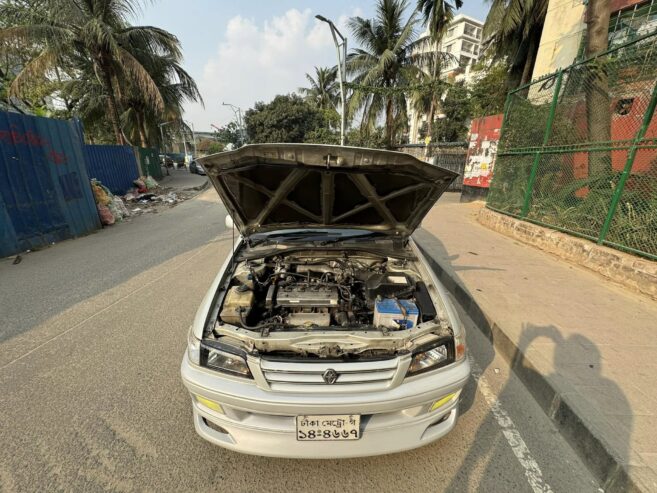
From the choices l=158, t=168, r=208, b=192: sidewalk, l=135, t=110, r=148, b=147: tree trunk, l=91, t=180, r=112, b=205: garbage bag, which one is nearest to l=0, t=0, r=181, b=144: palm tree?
l=158, t=168, r=208, b=192: sidewalk

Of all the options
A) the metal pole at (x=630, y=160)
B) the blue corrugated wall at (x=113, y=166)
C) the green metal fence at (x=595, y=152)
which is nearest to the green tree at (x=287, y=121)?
the blue corrugated wall at (x=113, y=166)

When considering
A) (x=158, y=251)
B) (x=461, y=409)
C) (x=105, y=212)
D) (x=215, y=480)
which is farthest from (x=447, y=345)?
(x=105, y=212)

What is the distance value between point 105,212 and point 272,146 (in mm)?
8133

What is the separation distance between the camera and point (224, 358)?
1589 millimetres

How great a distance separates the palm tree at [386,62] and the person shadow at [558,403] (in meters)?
16.5

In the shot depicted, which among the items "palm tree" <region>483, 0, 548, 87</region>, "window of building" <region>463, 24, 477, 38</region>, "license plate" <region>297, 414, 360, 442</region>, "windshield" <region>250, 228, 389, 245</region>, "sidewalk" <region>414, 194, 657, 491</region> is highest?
"window of building" <region>463, 24, 477, 38</region>

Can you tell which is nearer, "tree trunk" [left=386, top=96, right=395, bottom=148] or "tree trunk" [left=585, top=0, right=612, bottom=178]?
"tree trunk" [left=585, top=0, right=612, bottom=178]

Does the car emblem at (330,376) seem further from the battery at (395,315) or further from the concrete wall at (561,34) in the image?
the concrete wall at (561,34)

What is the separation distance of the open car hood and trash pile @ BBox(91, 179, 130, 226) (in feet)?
23.8

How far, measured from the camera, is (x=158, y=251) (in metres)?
5.75

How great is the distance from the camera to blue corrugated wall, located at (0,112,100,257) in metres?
5.40

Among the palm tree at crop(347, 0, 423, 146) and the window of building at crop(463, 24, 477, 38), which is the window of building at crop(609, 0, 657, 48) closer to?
the palm tree at crop(347, 0, 423, 146)

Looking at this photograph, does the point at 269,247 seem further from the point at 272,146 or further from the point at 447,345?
the point at 447,345

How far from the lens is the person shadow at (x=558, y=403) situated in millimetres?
1689
